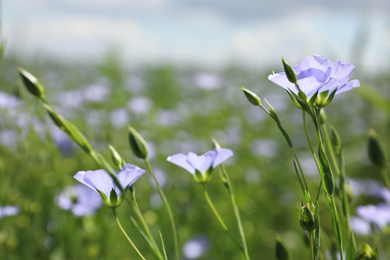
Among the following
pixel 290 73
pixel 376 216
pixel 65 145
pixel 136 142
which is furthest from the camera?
pixel 65 145

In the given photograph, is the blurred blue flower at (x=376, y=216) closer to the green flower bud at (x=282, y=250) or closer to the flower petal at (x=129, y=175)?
the green flower bud at (x=282, y=250)

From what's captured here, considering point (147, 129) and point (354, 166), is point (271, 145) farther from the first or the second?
point (147, 129)

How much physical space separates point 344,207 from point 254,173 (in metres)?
1.77

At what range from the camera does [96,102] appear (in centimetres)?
215

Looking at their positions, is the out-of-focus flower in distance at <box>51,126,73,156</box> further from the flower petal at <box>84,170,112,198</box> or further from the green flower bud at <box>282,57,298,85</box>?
the green flower bud at <box>282,57,298,85</box>

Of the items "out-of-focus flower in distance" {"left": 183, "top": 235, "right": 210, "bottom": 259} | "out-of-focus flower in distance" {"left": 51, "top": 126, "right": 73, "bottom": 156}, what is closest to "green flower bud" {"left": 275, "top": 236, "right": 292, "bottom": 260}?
"out-of-focus flower in distance" {"left": 183, "top": 235, "right": 210, "bottom": 259}

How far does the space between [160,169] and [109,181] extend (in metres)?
1.48

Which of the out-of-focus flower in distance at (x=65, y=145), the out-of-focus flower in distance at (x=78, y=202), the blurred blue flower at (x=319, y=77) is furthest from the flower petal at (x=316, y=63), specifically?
the out-of-focus flower in distance at (x=65, y=145)

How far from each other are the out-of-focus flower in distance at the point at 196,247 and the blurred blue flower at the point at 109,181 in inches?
39.5

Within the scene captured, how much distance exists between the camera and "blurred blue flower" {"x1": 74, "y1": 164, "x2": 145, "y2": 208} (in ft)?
1.84

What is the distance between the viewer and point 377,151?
28.9 inches

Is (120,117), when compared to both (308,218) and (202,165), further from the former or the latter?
(308,218)

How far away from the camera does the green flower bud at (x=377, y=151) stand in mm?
730

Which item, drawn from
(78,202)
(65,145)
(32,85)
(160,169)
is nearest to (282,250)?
(32,85)
